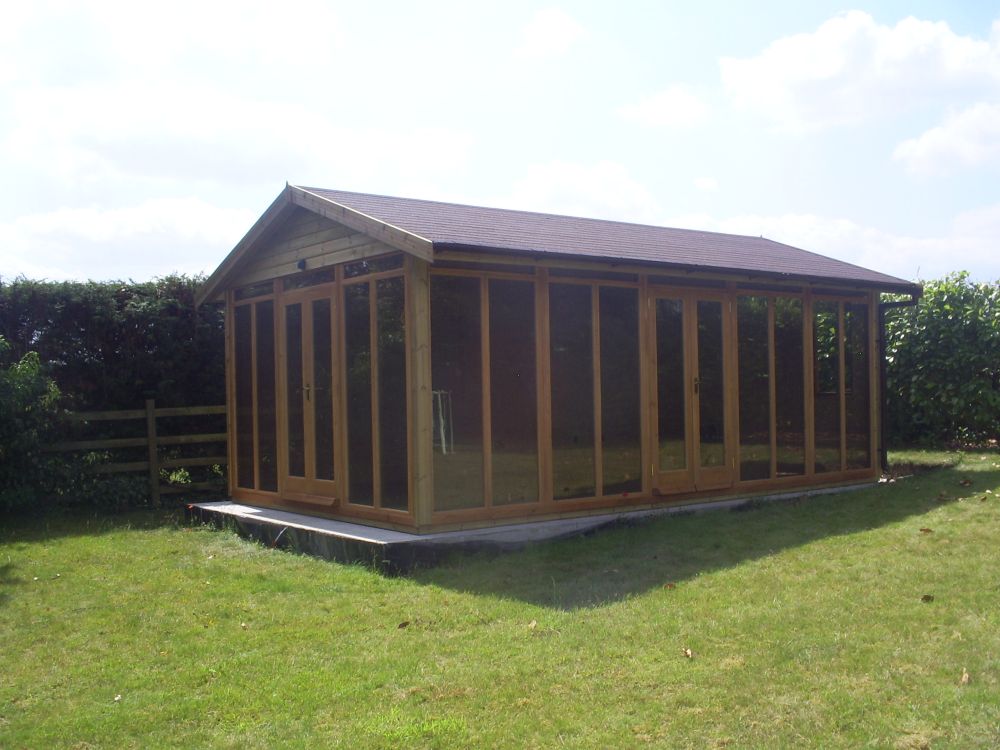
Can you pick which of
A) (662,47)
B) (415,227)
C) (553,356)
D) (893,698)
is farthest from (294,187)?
(893,698)

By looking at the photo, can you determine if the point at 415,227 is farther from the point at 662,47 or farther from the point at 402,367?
the point at 662,47

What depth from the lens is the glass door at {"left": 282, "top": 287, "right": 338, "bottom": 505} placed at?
9.49 meters

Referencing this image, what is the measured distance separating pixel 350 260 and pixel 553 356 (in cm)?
219

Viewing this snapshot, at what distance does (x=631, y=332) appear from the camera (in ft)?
31.2

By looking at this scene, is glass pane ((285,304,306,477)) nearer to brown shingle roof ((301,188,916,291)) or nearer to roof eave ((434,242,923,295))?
brown shingle roof ((301,188,916,291))

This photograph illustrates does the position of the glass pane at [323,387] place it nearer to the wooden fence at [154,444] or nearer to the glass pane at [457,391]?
the glass pane at [457,391]

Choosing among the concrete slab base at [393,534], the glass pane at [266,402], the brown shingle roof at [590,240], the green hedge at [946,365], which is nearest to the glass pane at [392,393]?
the concrete slab base at [393,534]

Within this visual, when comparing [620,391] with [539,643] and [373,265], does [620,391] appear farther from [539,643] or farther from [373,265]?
[539,643]

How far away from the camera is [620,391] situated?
939cm

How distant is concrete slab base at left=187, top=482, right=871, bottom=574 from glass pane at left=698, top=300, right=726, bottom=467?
58cm

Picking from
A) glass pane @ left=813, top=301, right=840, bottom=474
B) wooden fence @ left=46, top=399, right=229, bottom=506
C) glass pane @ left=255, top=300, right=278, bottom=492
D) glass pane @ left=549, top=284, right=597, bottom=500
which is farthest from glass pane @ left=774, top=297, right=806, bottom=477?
wooden fence @ left=46, top=399, right=229, bottom=506

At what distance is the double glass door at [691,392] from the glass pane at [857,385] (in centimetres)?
210

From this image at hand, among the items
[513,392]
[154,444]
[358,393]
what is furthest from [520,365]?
[154,444]

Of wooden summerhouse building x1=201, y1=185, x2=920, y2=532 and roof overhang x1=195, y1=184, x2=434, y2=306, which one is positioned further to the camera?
wooden summerhouse building x1=201, y1=185, x2=920, y2=532
